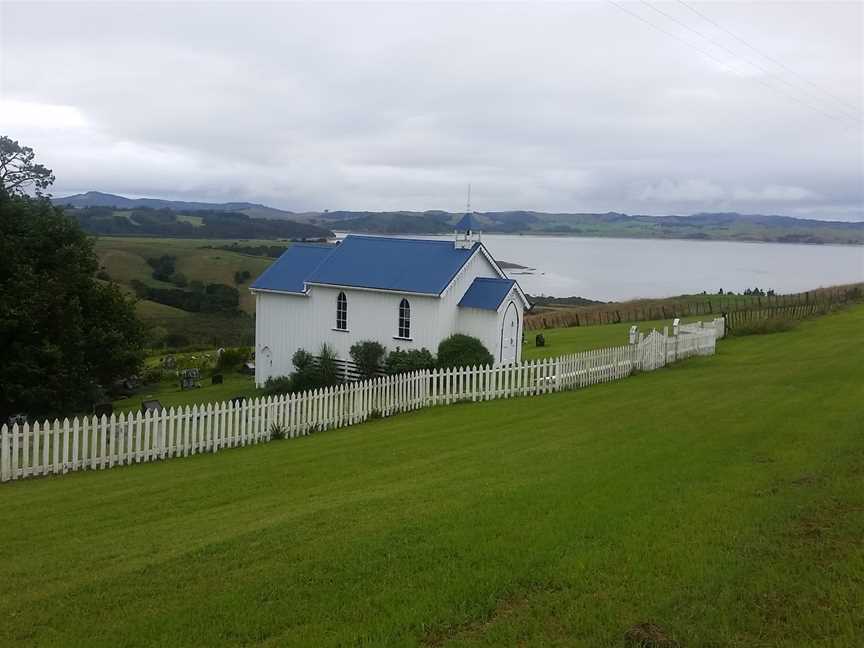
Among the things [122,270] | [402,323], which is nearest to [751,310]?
[402,323]

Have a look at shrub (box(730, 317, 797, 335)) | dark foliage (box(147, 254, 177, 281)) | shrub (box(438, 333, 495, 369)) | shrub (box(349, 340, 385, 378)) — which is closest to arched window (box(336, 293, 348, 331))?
shrub (box(349, 340, 385, 378))

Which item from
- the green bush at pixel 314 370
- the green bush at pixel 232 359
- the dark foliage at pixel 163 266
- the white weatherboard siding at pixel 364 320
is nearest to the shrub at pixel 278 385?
the green bush at pixel 314 370

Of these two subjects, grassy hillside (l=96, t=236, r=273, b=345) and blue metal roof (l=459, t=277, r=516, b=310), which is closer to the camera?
blue metal roof (l=459, t=277, r=516, b=310)

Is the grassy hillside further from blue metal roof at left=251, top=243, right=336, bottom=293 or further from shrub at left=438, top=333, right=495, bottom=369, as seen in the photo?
shrub at left=438, top=333, right=495, bottom=369

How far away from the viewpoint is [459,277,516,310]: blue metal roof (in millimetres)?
27391

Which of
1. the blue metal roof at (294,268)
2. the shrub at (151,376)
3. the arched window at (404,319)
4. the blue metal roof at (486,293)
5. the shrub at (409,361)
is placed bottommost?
the shrub at (151,376)

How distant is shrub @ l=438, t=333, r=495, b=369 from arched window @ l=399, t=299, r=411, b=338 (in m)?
1.63

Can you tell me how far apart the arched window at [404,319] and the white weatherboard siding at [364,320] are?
148mm

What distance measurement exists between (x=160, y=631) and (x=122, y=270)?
9939 centimetres

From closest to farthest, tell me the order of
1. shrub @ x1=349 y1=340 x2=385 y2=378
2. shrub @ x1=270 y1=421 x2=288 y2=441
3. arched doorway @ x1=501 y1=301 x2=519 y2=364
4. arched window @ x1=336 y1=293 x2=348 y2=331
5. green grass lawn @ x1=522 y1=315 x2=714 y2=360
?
shrub @ x1=270 y1=421 x2=288 y2=441
arched doorway @ x1=501 y1=301 x2=519 y2=364
shrub @ x1=349 y1=340 x2=385 y2=378
arched window @ x1=336 y1=293 x2=348 y2=331
green grass lawn @ x1=522 y1=315 x2=714 y2=360

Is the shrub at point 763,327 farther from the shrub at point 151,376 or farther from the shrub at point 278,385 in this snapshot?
the shrub at point 151,376

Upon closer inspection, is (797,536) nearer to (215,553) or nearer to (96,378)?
(215,553)

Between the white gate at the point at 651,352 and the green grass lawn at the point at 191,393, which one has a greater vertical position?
the white gate at the point at 651,352

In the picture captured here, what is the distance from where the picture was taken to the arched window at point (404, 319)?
28.0 meters
